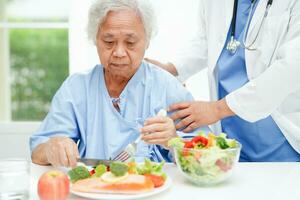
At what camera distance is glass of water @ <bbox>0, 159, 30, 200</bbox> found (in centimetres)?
123

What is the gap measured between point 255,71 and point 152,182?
71cm

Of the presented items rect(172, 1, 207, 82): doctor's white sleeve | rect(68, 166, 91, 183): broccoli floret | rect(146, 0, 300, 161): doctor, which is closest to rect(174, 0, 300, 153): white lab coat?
rect(146, 0, 300, 161): doctor

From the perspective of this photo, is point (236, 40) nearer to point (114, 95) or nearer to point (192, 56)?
point (192, 56)

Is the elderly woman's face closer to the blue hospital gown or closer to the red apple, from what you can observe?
the blue hospital gown

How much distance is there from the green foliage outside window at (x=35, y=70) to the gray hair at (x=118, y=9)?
2.09 meters

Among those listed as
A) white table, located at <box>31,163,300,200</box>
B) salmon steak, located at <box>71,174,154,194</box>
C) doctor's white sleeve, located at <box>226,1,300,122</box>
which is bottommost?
white table, located at <box>31,163,300,200</box>

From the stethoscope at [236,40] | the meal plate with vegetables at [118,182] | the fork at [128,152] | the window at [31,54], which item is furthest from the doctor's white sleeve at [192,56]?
the window at [31,54]

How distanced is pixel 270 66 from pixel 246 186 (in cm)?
48

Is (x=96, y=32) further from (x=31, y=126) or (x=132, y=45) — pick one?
(x=31, y=126)

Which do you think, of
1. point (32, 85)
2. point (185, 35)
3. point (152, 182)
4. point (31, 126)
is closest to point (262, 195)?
point (152, 182)

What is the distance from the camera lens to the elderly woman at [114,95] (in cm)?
175

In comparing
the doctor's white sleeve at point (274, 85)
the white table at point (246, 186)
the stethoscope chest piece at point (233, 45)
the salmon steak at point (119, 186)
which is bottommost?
the white table at point (246, 186)

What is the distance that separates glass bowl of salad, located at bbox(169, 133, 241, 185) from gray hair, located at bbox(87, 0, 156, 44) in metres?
0.56

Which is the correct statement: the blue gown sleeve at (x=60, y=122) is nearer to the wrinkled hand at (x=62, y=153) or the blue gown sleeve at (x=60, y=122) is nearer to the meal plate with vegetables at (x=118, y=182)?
the wrinkled hand at (x=62, y=153)
